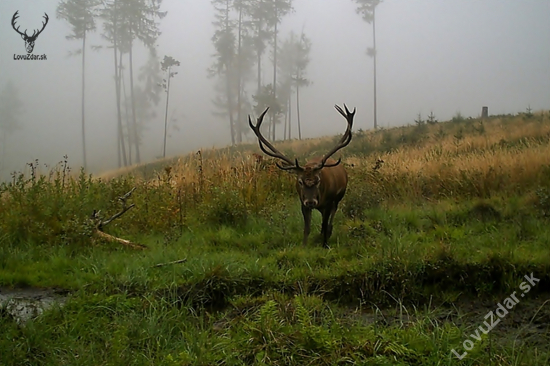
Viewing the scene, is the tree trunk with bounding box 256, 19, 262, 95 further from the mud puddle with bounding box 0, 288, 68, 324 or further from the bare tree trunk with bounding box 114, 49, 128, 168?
the mud puddle with bounding box 0, 288, 68, 324

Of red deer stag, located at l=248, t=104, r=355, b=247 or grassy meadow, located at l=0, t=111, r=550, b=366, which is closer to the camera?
grassy meadow, located at l=0, t=111, r=550, b=366

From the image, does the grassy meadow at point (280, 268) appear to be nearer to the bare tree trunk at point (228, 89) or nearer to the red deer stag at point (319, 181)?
the red deer stag at point (319, 181)

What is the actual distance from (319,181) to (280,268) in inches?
38.8

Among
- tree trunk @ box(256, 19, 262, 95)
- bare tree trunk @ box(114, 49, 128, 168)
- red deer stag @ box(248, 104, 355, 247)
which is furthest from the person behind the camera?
tree trunk @ box(256, 19, 262, 95)

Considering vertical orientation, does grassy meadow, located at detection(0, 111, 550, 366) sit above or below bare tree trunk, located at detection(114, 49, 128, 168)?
below

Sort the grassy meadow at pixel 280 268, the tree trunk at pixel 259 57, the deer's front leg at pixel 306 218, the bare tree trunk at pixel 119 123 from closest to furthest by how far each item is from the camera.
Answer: the grassy meadow at pixel 280 268 → the deer's front leg at pixel 306 218 → the bare tree trunk at pixel 119 123 → the tree trunk at pixel 259 57

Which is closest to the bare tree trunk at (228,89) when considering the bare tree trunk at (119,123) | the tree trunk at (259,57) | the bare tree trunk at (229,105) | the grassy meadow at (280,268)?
the bare tree trunk at (229,105)

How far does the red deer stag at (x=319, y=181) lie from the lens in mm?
4742

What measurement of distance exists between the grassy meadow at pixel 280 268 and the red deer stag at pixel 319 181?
0.36 meters

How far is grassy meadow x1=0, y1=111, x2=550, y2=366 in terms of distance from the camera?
122 inches

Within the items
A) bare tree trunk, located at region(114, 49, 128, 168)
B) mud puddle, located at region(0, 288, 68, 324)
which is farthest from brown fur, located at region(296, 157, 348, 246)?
bare tree trunk, located at region(114, 49, 128, 168)

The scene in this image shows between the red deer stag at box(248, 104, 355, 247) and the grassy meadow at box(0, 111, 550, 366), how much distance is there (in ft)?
1.18

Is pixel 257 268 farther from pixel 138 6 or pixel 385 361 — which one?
pixel 138 6

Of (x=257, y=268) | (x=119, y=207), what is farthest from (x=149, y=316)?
(x=119, y=207)
